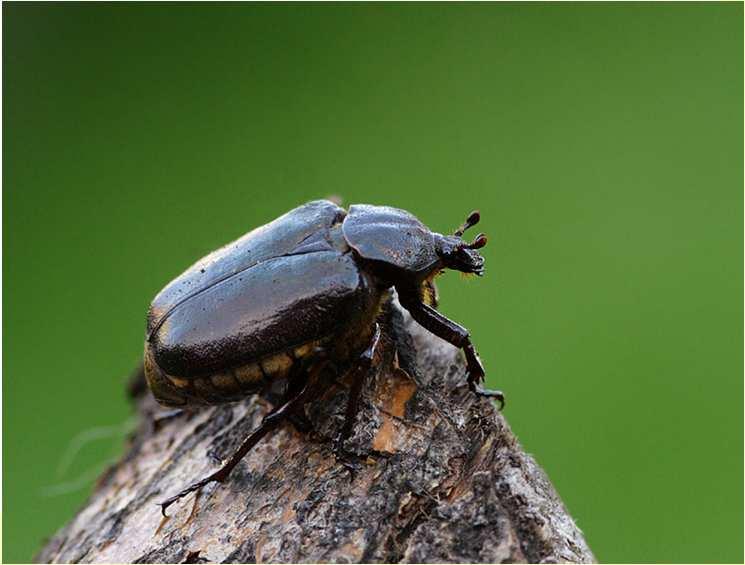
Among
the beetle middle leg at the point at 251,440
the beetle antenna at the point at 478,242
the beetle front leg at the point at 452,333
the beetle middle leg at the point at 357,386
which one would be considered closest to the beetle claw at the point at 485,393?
the beetle front leg at the point at 452,333

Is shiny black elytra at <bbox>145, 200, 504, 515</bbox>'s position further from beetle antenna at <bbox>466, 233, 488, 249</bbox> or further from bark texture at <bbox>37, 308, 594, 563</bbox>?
beetle antenna at <bbox>466, 233, 488, 249</bbox>

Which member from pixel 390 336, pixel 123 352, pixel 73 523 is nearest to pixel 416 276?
pixel 390 336

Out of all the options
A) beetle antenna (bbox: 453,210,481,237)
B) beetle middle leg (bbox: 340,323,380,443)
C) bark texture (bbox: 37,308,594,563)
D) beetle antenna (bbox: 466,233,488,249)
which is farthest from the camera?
beetle antenna (bbox: 453,210,481,237)

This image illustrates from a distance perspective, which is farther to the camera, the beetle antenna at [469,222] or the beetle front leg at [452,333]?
the beetle antenna at [469,222]

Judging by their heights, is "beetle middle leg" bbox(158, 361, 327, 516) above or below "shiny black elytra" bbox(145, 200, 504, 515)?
below

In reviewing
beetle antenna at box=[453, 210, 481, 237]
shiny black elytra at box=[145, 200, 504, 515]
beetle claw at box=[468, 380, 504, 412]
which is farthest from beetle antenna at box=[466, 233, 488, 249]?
beetle claw at box=[468, 380, 504, 412]

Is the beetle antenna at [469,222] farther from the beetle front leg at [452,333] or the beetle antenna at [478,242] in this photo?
the beetle front leg at [452,333]

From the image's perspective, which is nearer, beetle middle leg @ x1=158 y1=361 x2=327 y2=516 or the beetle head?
beetle middle leg @ x1=158 y1=361 x2=327 y2=516
